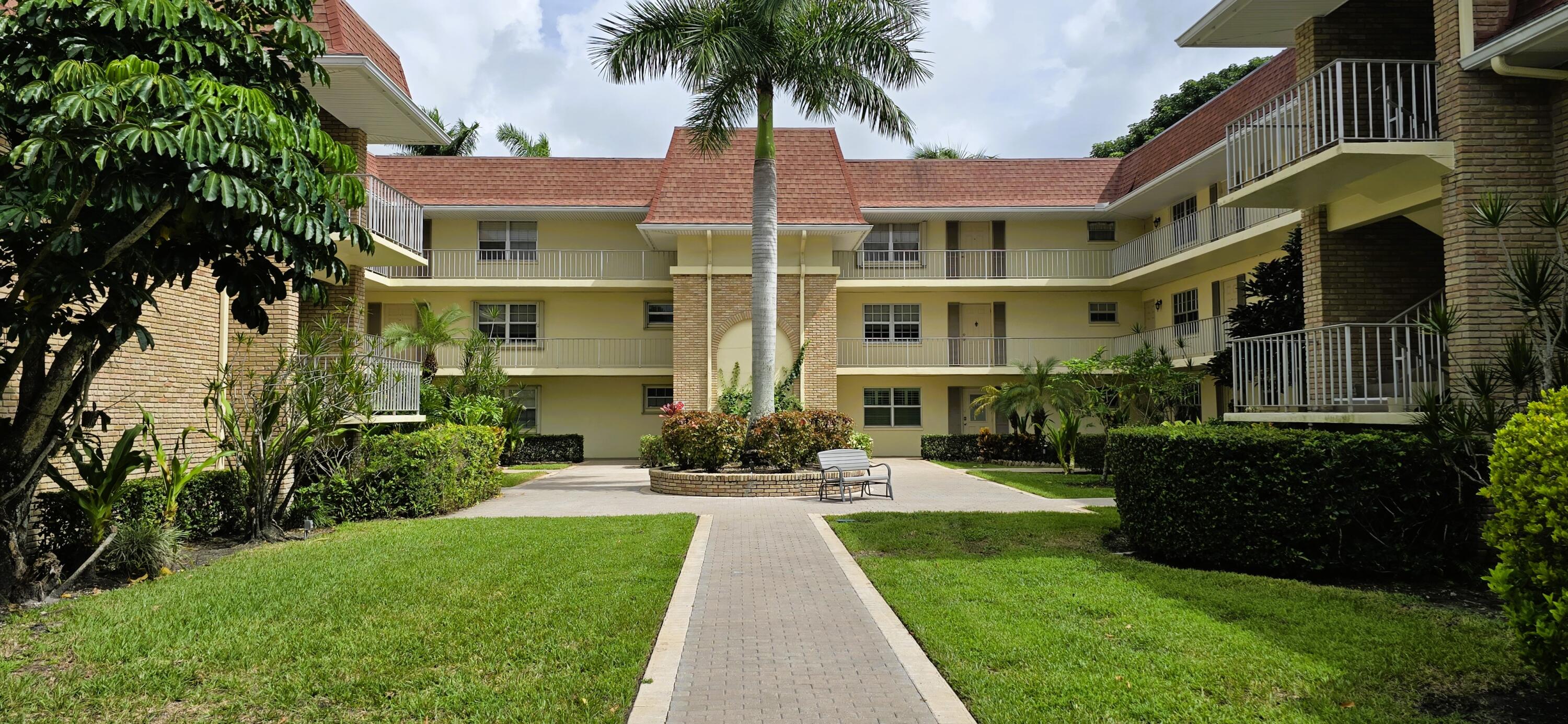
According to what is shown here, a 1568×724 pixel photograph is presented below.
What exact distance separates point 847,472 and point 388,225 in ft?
31.4

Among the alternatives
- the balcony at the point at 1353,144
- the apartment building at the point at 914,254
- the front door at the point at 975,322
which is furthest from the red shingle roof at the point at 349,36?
the front door at the point at 975,322

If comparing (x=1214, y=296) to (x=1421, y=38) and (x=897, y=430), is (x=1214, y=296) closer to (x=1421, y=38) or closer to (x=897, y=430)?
(x=897, y=430)

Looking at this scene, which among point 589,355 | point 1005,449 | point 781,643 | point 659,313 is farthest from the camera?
point 659,313

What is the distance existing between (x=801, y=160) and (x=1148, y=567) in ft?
65.1

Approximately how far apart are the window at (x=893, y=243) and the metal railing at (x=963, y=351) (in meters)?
2.52

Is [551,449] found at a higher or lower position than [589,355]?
lower

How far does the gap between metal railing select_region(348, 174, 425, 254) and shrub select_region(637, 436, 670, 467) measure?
6.20m

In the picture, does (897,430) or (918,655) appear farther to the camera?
(897,430)

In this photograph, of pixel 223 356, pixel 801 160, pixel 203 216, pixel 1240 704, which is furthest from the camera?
pixel 801 160

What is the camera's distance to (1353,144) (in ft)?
31.8

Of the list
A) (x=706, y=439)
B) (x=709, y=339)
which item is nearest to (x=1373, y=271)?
(x=706, y=439)

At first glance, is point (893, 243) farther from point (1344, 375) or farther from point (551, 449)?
point (1344, 375)

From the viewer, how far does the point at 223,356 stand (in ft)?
45.6

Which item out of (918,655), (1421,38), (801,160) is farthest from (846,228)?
(918,655)
